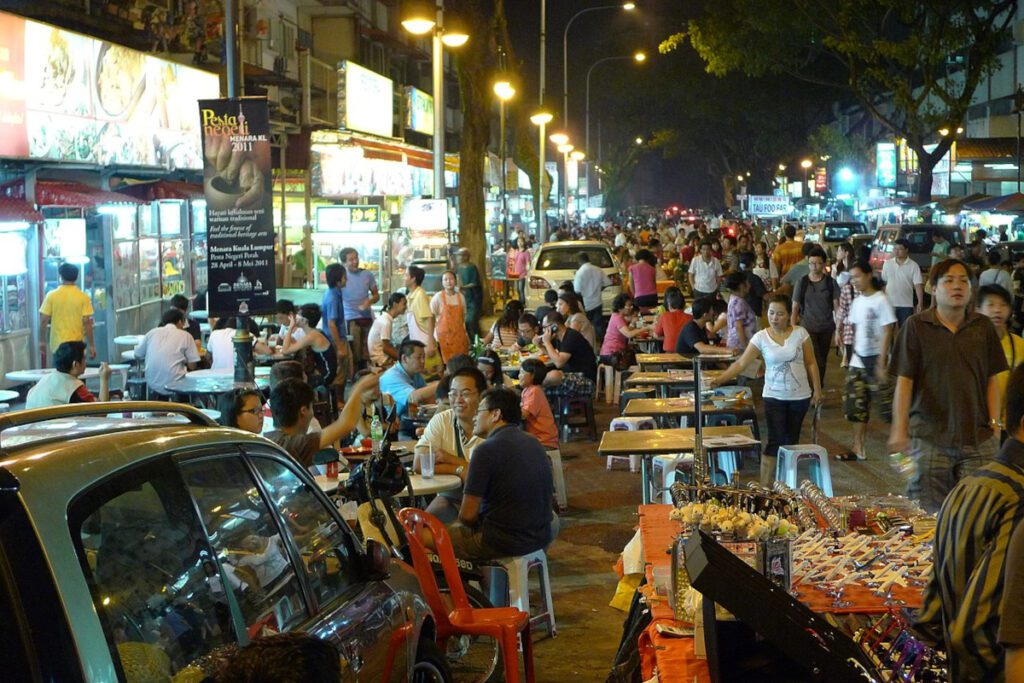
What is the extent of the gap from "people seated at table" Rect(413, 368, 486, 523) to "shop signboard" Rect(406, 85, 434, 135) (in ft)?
101

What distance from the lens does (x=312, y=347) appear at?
15.3 meters

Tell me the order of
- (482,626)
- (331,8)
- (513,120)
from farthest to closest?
(513,120), (331,8), (482,626)

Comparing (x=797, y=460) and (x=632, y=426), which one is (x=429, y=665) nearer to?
(x=797, y=460)

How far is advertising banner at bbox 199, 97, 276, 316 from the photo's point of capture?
11.9 m

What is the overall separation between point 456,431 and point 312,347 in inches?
254

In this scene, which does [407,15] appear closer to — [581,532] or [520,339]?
[520,339]

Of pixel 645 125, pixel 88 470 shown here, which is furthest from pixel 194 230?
pixel 645 125

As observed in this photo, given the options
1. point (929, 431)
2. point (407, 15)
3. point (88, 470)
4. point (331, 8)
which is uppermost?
point (331, 8)

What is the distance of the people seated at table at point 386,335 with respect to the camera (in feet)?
45.5

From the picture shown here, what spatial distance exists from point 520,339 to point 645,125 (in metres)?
71.7

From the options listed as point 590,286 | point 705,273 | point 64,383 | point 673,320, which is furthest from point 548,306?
point 64,383

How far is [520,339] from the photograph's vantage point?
1631 centimetres

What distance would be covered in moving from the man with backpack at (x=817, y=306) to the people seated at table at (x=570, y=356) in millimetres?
2675

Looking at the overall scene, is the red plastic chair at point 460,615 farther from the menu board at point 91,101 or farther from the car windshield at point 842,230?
the car windshield at point 842,230
